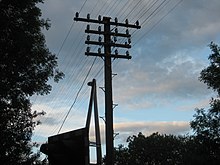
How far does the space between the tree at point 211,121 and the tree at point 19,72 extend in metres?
18.3

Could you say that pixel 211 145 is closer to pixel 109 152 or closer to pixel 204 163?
pixel 204 163

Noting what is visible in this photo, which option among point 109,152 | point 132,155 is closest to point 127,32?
point 109,152

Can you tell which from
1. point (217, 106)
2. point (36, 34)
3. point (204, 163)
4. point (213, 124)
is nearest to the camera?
point (36, 34)

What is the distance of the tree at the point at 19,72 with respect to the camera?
33.3 ft

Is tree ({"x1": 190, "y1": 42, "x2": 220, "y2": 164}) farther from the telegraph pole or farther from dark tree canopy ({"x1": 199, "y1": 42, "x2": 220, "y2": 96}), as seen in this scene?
the telegraph pole

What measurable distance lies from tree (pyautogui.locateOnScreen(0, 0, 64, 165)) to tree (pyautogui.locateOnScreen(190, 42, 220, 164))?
18.3 m

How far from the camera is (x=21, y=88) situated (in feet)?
34.9

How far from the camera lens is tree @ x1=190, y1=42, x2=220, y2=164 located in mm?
27233

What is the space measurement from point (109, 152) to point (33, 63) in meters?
8.34

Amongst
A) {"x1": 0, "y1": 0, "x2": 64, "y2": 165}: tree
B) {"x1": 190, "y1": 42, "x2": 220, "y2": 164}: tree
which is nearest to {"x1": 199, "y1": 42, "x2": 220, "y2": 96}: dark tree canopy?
{"x1": 190, "y1": 42, "x2": 220, "y2": 164}: tree

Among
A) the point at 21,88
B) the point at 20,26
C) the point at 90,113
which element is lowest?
the point at 90,113

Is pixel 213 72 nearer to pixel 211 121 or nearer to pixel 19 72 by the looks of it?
pixel 211 121

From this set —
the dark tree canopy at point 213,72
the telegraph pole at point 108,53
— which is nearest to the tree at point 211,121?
the dark tree canopy at point 213,72

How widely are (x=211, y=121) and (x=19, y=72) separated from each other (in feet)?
73.1
